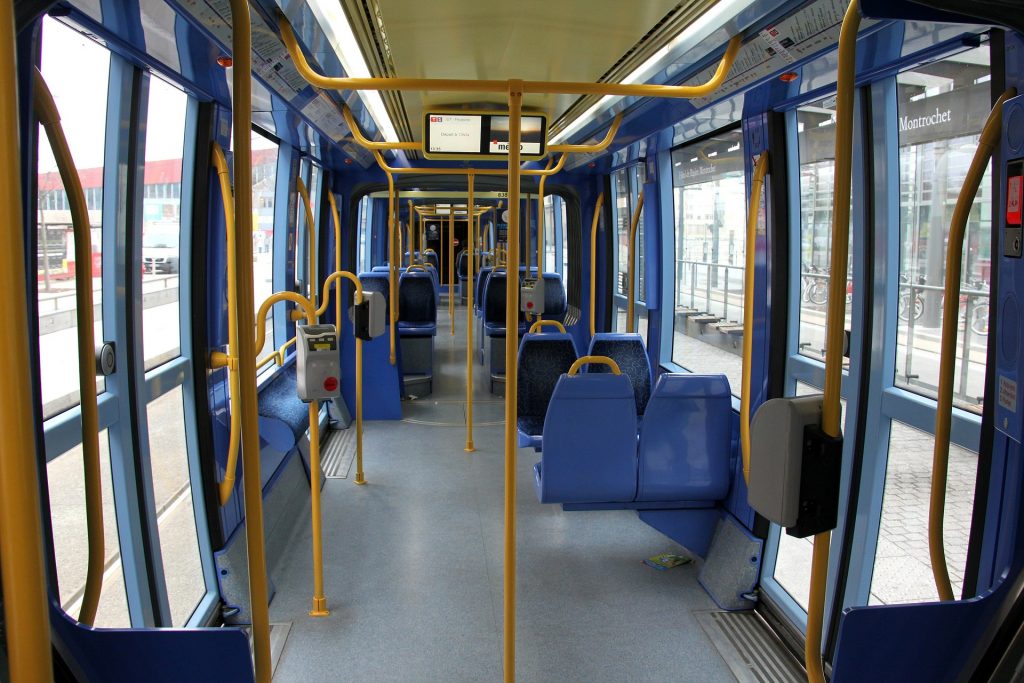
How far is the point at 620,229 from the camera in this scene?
24.1 feet

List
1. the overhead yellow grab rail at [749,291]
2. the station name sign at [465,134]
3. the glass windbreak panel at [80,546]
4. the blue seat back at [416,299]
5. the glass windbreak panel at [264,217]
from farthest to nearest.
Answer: the blue seat back at [416,299]
the glass windbreak panel at [264,217]
the station name sign at [465,134]
the overhead yellow grab rail at [749,291]
the glass windbreak panel at [80,546]

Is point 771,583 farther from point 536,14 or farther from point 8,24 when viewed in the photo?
point 8,24

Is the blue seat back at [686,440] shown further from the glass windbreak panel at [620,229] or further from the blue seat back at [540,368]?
the glass windbreak panel at [620,229]

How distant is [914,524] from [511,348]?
344cm

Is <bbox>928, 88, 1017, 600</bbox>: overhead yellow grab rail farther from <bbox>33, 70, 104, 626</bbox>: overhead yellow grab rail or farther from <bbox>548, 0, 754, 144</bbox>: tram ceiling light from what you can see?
<bbox>33, 70, 104, 626</bbox>: overhead yellow grab rail

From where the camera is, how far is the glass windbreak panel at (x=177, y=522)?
369cm

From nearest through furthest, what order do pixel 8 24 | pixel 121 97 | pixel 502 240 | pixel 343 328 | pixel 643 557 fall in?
pixel 8 24
pixel 121 97
pixel 643 557
pixel 343 328
pixel 502 240

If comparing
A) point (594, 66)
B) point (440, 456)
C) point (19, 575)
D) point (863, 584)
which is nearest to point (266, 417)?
point (440, 456)

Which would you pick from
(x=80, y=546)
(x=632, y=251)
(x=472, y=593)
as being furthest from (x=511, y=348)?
(x=632, y=251)

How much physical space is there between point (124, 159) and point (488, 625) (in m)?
2.46

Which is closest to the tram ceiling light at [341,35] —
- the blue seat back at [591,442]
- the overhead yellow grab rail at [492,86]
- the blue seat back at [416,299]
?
the overhead yellow grab rail at [492,86]

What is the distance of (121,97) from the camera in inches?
108

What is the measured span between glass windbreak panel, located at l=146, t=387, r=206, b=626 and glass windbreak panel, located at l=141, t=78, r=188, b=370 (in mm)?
278

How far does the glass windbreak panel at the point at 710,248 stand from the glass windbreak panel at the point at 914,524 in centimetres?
119
